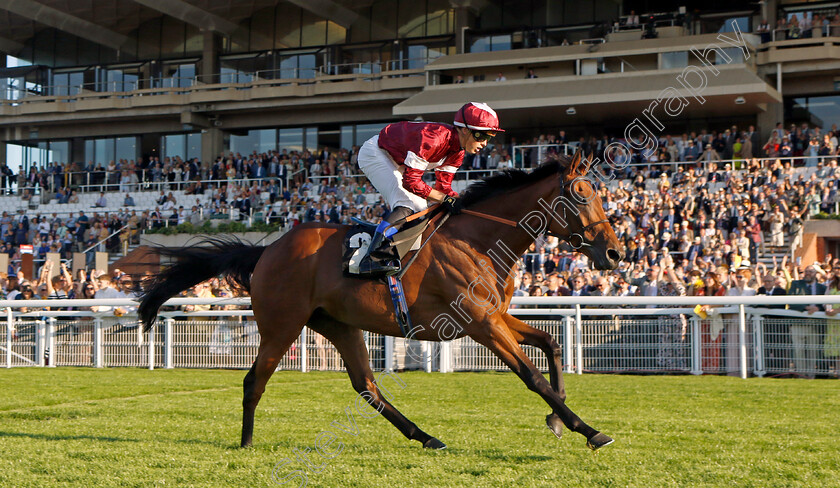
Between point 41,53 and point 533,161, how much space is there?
22493 millimetres

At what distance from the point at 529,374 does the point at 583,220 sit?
952mm

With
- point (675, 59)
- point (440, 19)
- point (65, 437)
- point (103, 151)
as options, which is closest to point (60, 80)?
point (103, 151)

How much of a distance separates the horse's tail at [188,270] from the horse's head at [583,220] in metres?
2.14

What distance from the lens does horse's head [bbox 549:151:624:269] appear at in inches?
192

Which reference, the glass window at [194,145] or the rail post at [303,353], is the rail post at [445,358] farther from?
the glass window at [194,145]

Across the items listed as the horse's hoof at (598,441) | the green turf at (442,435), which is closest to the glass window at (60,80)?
the green turf at (442,435)

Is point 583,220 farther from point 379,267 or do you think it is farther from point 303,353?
point 303,353

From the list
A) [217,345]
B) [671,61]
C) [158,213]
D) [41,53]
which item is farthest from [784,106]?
[41,53]

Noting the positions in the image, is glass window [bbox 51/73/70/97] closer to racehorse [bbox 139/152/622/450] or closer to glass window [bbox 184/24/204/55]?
glass window [bbox 184/24/204/55]

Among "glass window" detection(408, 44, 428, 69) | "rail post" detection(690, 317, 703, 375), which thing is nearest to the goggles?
"rail post" detection(690, 317, 703, 375)

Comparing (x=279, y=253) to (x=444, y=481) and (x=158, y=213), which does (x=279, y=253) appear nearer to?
(x=444, y=481)

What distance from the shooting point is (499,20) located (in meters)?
28.1

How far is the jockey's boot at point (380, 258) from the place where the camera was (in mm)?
5008

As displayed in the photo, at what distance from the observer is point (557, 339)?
9898 mm
